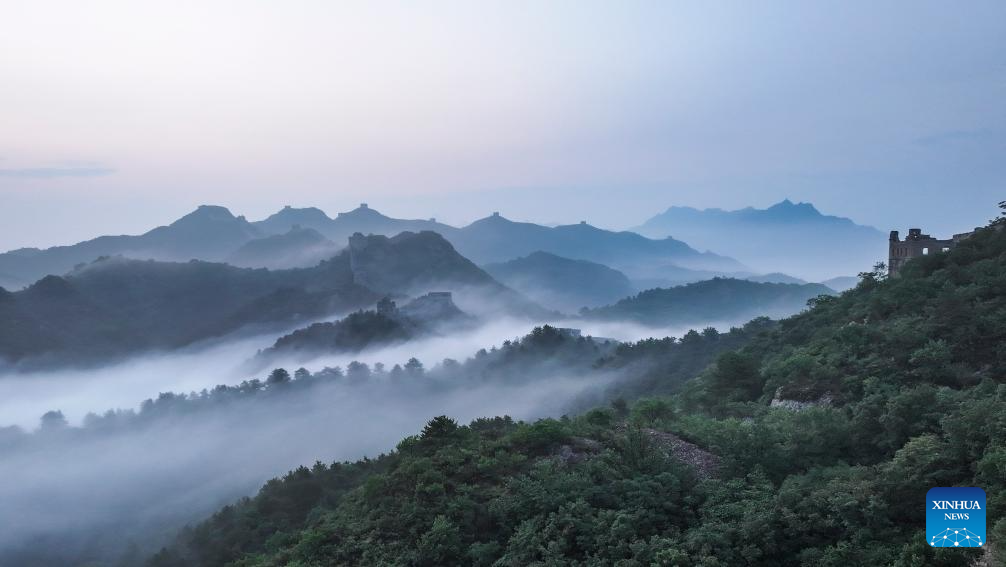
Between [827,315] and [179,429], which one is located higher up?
Result: [827,315]

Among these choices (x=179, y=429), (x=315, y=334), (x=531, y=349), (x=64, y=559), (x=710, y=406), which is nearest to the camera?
(x=710, y=406)

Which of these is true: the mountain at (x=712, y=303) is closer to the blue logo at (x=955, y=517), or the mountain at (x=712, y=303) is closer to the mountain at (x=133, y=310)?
the mountain at (x=133, y=310)

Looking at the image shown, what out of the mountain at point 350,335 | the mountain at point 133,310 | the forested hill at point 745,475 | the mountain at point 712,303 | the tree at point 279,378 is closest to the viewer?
the forested hill at point 745,475

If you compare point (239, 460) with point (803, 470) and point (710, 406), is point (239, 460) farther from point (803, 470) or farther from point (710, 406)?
point (803, 470)

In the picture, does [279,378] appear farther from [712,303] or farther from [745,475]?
[712,303]

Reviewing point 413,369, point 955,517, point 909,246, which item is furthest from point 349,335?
point 955,517

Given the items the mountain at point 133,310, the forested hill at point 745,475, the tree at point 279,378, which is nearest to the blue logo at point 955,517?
the forested hill at point 745,475

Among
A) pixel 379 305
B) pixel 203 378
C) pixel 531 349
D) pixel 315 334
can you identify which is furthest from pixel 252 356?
pixel 531 349
